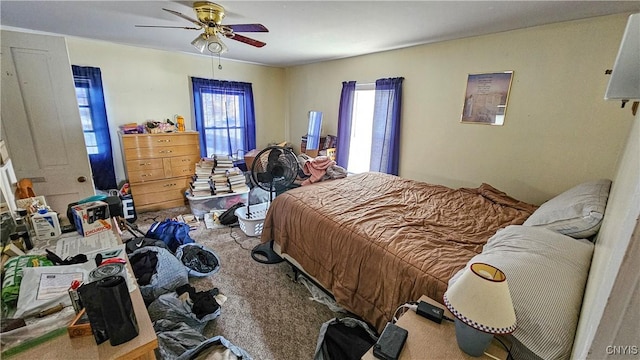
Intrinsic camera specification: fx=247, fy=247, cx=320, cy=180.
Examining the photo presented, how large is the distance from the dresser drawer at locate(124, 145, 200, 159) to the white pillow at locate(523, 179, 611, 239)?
3.67 metres

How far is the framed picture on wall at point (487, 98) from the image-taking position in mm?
2293

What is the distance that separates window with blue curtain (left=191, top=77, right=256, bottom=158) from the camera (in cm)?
383

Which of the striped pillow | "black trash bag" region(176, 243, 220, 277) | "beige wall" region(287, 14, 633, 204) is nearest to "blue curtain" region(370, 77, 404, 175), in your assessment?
"beige wall" region(287, 14, 633, 204)

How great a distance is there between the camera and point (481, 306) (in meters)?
0.69

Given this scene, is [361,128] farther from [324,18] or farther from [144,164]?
[144,164]

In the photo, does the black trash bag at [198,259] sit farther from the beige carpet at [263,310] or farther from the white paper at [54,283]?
the white paper at [54,283]

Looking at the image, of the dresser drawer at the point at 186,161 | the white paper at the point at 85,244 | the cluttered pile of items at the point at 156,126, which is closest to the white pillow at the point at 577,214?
the white paper at the point at 85,244

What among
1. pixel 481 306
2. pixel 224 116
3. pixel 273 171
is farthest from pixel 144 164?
pixel 481 306

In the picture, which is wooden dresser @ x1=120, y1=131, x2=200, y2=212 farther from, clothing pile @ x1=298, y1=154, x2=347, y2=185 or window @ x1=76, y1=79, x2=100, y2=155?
clothing pile @ x1=298, y1=154, x2=347, y2=185

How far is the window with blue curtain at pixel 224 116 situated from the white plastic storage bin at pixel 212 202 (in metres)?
1.07

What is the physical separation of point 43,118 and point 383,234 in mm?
2766

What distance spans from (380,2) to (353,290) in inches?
74.1

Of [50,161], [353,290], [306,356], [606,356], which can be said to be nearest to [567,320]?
[606,356]

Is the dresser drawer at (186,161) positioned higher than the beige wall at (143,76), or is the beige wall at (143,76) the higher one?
the beige wall at (143,76)
